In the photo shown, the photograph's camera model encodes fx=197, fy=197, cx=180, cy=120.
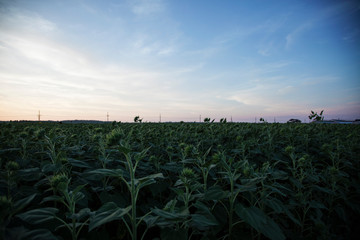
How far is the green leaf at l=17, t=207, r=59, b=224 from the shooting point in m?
1.12

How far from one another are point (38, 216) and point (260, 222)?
4.65 ft

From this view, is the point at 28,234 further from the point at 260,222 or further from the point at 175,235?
the point at 260,222

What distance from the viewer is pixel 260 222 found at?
136 centimetres

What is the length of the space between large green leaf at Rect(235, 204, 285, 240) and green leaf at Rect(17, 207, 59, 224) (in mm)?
1203

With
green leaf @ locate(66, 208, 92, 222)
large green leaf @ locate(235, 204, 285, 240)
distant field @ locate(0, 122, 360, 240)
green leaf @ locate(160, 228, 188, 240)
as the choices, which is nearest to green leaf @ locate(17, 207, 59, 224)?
distant field @ locate(0, 122, 360, 240)

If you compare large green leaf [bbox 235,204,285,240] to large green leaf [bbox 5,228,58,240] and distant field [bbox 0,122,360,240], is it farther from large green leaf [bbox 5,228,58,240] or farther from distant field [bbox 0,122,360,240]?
large green leaf [bbox 5,228,58,240]

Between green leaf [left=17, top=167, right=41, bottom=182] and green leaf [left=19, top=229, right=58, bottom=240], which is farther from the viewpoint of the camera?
green leaf [left=17, top=167, right=41, bottom=182]

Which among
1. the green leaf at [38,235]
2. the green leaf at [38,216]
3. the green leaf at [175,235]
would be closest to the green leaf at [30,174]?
the green leaf at [38,216]

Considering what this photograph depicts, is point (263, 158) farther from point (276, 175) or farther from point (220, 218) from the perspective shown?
point (220, 218)

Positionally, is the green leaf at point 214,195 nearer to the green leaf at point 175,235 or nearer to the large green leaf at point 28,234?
the green leaf at point 175,235

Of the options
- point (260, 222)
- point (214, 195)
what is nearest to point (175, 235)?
point (214, 195)

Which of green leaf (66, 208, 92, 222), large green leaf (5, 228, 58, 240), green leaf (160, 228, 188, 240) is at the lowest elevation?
green leaf (160, 228, 188, 240)

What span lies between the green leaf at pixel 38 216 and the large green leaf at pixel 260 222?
1.20 metres

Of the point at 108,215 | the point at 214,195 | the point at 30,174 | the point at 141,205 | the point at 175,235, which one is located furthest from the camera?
the point at 141,205
